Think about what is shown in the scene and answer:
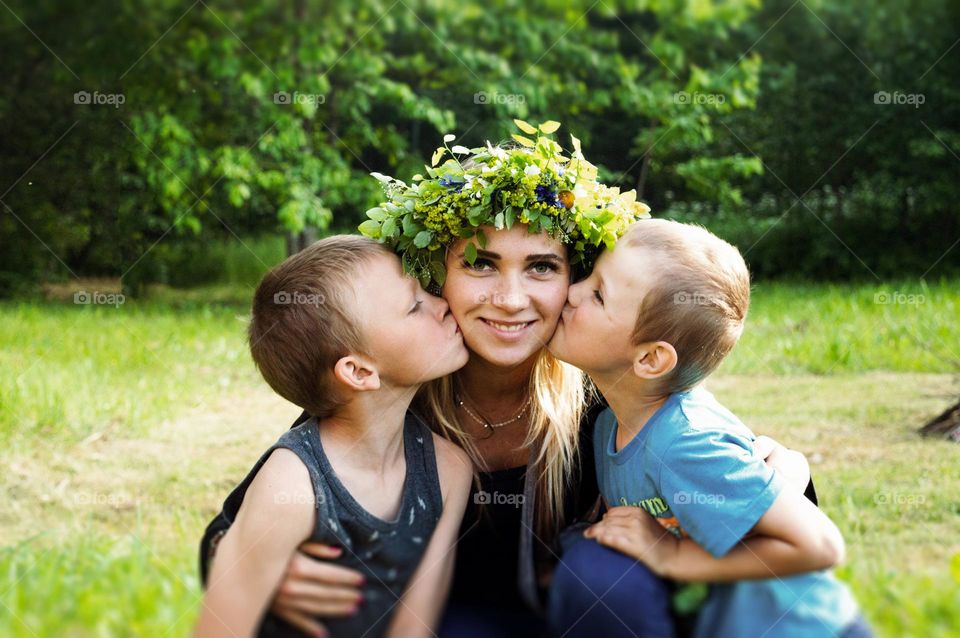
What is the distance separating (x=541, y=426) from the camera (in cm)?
311

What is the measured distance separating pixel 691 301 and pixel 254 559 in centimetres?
128

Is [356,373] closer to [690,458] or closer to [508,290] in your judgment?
[508,290]

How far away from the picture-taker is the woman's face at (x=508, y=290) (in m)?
2.87

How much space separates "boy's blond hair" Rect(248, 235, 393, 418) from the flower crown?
11 cm

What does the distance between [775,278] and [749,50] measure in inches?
106

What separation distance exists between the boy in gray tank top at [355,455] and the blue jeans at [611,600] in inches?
15.1

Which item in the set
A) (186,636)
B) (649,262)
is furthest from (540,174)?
(186,636)

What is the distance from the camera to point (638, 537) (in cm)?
261

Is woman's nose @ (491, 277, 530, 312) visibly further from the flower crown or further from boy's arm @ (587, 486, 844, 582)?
boy's arm @ (587, 486, 844, 582)
